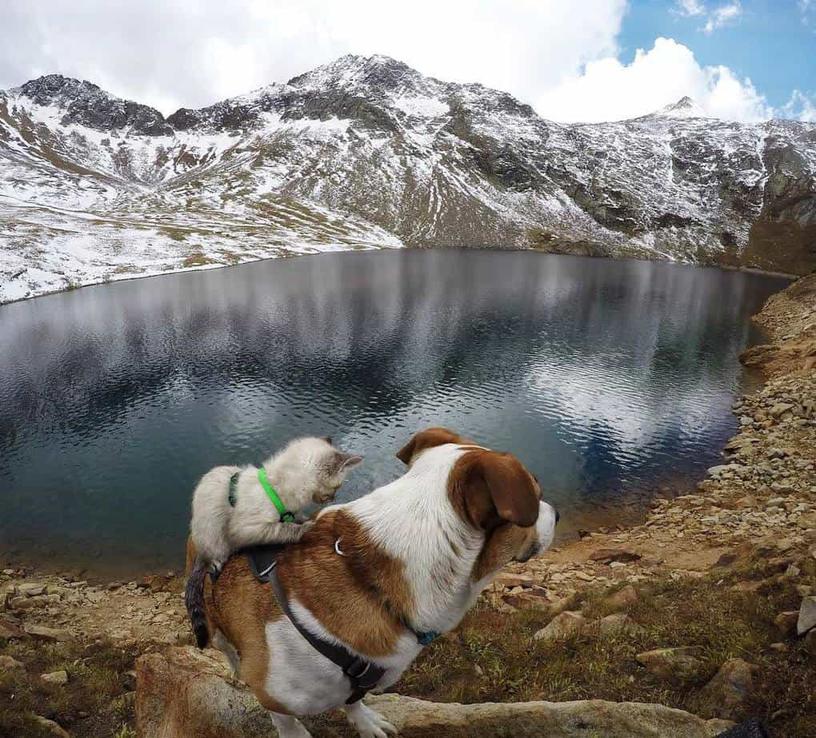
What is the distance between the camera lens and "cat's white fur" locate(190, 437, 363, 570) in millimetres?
3414

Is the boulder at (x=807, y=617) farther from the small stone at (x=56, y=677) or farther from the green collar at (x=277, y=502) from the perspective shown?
the small stone at (x=56, y=677)

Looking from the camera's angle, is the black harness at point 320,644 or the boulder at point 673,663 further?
the boulder at point 673,663

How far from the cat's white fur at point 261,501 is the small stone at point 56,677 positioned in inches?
230

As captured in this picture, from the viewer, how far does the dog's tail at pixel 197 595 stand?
3.61 meters

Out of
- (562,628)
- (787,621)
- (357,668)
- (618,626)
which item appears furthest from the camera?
(562,628)

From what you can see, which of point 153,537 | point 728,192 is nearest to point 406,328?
point 153,537

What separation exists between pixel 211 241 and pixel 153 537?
107m

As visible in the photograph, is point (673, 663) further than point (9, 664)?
No

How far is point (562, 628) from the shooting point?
7.24 metres

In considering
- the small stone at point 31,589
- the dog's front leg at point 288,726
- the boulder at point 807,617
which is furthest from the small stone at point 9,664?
the boulder at point 807,617

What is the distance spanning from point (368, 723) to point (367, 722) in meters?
0.01

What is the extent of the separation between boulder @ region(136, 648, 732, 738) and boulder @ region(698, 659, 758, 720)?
0.47m

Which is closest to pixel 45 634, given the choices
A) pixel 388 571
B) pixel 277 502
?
pixel 277 502

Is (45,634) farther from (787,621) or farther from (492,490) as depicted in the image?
(787,621)
